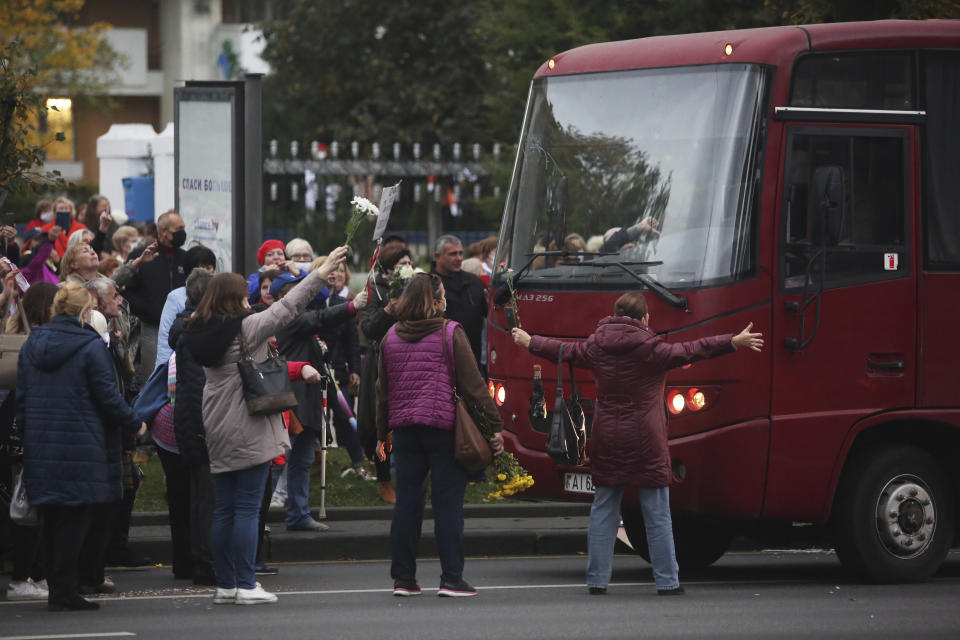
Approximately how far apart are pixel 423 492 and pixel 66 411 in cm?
203

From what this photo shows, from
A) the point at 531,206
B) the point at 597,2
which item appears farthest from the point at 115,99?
the point at 531,206

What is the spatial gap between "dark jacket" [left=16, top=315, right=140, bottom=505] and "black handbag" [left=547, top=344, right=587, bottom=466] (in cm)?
242

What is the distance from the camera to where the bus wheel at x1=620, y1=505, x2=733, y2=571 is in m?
11.4

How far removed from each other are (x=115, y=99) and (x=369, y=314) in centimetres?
4429

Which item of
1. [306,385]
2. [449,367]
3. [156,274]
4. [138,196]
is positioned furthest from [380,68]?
[449,367]

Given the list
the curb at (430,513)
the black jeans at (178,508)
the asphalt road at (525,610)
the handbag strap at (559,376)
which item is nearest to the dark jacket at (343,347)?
the curb at (430,513)

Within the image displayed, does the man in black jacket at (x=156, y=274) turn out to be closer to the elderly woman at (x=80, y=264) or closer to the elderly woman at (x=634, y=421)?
the elderly woman at (x=80, y=264)

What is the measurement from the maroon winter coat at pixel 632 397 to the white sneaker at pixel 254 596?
6.53 feet

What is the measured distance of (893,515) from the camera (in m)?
10.3

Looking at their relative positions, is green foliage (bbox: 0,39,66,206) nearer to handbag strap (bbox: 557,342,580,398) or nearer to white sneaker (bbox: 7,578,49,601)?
white sneaker (bbox: 7,578,49,601)

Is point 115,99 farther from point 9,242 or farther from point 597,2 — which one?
point 9,242

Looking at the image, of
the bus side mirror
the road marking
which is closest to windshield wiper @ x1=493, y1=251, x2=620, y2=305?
the bus side mirror

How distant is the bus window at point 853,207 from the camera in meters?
10.1

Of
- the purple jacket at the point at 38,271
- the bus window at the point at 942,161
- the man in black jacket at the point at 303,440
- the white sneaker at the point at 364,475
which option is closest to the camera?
the bus window at the point at 942,161
